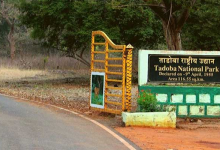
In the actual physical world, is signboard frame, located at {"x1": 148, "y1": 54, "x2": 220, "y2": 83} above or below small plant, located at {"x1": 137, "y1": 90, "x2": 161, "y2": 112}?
above

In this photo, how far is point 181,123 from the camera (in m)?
13.5

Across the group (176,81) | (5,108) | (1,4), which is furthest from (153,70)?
(1,4)

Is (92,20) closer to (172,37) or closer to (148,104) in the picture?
(172,37)

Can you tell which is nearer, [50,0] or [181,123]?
[181,123]

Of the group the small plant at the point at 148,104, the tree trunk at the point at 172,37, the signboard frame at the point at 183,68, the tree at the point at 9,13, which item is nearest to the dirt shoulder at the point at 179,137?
the small plant at the point at 148,104

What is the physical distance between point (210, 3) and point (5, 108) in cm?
1007

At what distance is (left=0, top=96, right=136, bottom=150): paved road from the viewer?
29.5 ft

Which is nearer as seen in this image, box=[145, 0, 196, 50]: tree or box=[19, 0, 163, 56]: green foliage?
box=[145, 0, 196, 50]: tree

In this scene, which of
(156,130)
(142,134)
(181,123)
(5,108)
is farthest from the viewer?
(5,108)

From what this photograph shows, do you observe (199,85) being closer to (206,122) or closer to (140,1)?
(206,122)

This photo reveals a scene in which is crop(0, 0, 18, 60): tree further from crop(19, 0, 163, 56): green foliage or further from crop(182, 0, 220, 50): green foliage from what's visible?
crop(182, 0, 220, 50): green foliage

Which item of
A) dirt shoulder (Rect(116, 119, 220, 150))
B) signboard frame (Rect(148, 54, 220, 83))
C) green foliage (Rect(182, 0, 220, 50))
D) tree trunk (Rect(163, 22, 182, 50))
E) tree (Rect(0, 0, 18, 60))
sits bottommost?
dirt shoulder (Rect(116, 119, 220, 150))

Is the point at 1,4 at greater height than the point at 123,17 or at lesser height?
greater

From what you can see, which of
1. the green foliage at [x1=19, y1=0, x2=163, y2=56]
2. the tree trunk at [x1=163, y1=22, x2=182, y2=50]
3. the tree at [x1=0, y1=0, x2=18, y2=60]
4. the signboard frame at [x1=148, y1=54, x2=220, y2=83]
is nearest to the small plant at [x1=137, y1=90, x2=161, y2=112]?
the signboard frame at [x1=148, y1=54, x2=220, y2=83]
